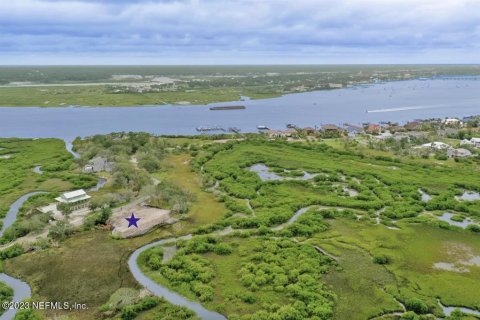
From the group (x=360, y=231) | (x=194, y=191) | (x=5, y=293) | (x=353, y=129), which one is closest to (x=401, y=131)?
(x=353, y=129)

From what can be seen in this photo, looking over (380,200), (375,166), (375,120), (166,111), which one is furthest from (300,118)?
(380,200)

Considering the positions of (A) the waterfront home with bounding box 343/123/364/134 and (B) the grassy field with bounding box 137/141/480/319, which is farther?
(A) the waterfront home with bounding box 343/123/364/134

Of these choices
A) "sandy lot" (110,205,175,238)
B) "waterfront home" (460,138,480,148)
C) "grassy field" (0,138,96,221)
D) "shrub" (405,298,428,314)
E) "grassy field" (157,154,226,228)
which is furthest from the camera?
"waterfront home" (460,138,480,148)

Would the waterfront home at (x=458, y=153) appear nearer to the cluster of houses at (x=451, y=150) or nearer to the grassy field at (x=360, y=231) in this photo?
the cluster of houses at (x=451, y=150)

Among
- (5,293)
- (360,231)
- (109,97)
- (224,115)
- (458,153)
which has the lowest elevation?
(360,231)

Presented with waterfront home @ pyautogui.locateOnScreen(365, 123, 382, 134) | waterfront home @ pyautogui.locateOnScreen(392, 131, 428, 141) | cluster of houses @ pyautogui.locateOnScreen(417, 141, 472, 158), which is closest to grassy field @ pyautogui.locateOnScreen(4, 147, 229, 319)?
cluster of houses @ pyautogui.locateOnScreen(417, 141, 472, 158)

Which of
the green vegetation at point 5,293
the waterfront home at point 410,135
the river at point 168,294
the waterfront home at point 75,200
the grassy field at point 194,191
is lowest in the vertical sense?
the river at point 168,294

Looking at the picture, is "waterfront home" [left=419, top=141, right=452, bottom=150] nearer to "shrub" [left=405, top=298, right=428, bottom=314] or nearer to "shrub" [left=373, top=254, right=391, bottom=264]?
"shrub" [left=373, top=254, right=391, bottom=264]

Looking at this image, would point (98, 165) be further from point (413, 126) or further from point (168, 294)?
point (413, 126)

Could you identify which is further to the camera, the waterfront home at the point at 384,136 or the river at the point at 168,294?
the waterfront home at the point at 384,136

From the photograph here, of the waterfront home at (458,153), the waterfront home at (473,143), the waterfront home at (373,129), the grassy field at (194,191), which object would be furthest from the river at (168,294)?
the waterfront home at (373,129)
